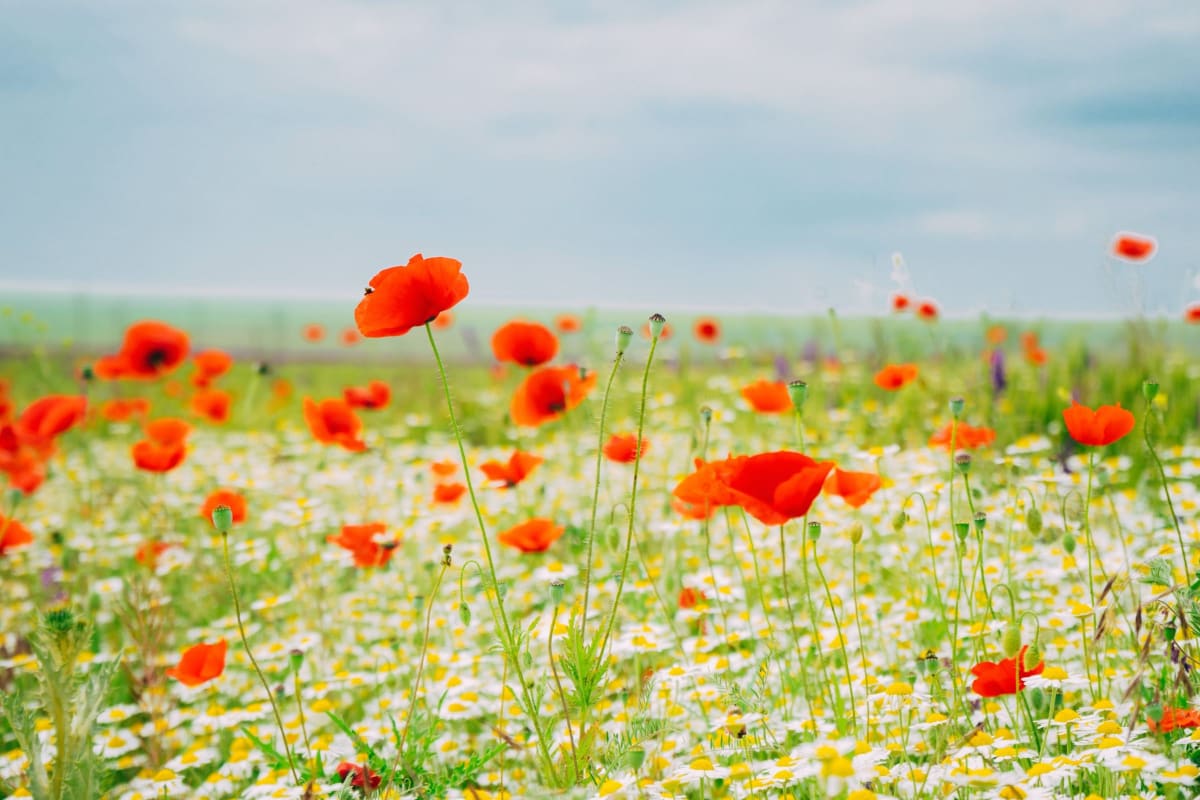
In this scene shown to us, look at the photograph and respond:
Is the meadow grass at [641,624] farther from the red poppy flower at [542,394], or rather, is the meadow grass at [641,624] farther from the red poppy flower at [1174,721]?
the red poppy flower at [542,394]

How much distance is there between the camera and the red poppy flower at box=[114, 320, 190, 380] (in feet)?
13.8

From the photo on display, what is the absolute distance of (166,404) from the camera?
935 centimetres

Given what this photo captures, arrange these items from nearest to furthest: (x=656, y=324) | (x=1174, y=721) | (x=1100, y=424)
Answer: (x=656, y=324) → (x=1174, y=721) → (x=1100, y=424)

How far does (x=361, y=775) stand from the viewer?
5.73 feet

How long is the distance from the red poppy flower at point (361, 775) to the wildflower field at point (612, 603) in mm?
11

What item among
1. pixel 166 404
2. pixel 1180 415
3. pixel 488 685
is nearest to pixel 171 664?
pixel 488 685

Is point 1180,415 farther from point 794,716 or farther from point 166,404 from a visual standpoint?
point 166,404

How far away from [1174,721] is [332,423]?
261cm

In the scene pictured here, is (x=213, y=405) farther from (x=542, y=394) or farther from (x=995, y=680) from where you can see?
(x=995, y=680)

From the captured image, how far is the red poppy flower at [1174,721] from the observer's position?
62.1 inches

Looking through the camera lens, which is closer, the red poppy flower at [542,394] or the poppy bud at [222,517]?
the poppy bud at [222,517]

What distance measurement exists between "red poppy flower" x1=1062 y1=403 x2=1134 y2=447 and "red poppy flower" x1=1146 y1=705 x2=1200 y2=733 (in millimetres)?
554

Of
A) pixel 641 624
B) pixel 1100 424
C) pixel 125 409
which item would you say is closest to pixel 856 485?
pixel 1100 424

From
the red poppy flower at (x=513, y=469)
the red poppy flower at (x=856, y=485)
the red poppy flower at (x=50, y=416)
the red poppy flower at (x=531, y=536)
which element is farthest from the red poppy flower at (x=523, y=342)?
the red poppy flower at (x=50, y=416)
